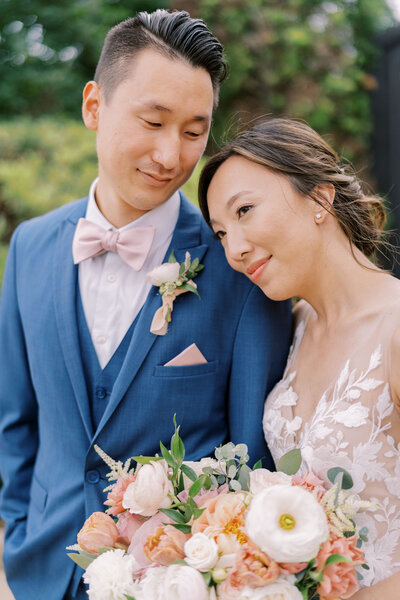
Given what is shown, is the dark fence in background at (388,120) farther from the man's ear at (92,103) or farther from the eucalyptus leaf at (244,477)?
the eucalyptus leaf at (244,477)

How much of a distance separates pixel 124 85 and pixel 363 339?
1088 millimetres

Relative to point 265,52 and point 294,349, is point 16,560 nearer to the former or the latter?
point 294,349

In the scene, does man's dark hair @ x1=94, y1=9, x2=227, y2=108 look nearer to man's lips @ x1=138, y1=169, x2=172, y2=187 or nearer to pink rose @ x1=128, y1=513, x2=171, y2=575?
man's lips @ x1=138, y1=169, x2=172, y2=187

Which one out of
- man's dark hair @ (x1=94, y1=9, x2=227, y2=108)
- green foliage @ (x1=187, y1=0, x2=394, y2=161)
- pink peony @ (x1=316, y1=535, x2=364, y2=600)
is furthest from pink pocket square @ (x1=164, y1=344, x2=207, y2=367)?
green foliage @ (x1=187, y1=0, x2=394, y2=161)

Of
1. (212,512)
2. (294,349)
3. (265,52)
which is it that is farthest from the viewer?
(265,52)

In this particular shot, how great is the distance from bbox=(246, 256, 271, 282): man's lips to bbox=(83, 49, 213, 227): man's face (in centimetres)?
40

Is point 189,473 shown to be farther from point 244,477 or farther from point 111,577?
point 111,577

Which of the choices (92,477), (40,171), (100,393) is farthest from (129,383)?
(40,171)

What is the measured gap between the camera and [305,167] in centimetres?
185

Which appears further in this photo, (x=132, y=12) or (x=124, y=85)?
(x=132, y=12)

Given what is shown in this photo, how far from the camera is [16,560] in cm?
214

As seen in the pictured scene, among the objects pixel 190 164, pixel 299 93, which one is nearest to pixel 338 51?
pixel 299 93

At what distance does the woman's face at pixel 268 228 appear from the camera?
1.79 metres

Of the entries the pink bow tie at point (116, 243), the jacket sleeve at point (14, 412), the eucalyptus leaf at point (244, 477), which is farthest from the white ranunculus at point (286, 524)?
the jacket sleeve at point (14, 412)
